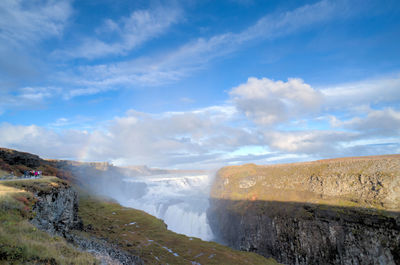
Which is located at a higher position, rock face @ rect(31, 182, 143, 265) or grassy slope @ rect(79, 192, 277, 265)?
rock face @ rect(31, 182, 143, 265)

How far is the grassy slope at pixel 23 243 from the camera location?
43.4 ft

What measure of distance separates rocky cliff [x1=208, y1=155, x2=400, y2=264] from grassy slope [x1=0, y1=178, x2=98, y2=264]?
64.6 meters

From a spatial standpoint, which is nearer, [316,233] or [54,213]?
[54,213]

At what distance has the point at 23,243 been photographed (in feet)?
47.3

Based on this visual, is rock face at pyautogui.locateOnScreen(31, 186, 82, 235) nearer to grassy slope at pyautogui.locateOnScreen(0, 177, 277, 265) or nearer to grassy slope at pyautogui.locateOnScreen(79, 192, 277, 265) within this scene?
grassy slope at pyautogui.locateOnScreen(0, 177, 277, 265)

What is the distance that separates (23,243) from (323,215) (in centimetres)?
7433

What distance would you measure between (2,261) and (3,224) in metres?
6.44

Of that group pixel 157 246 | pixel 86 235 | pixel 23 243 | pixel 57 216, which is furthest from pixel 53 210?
pixel 157 246

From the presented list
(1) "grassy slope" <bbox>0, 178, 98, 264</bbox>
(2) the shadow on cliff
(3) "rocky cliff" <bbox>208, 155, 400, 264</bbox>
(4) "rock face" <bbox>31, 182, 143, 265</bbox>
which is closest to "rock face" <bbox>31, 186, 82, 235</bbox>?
(4) "rock face" <bbox>31, 182, 143, 265</bbox>

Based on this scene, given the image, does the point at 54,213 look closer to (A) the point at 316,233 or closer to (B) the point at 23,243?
(B) the point at 23,243

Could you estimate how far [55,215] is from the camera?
1171 inches

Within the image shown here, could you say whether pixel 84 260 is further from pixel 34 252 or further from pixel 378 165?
pixel 378 165

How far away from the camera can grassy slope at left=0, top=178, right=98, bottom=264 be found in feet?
43.4

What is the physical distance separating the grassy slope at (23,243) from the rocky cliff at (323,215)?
64.6 m
